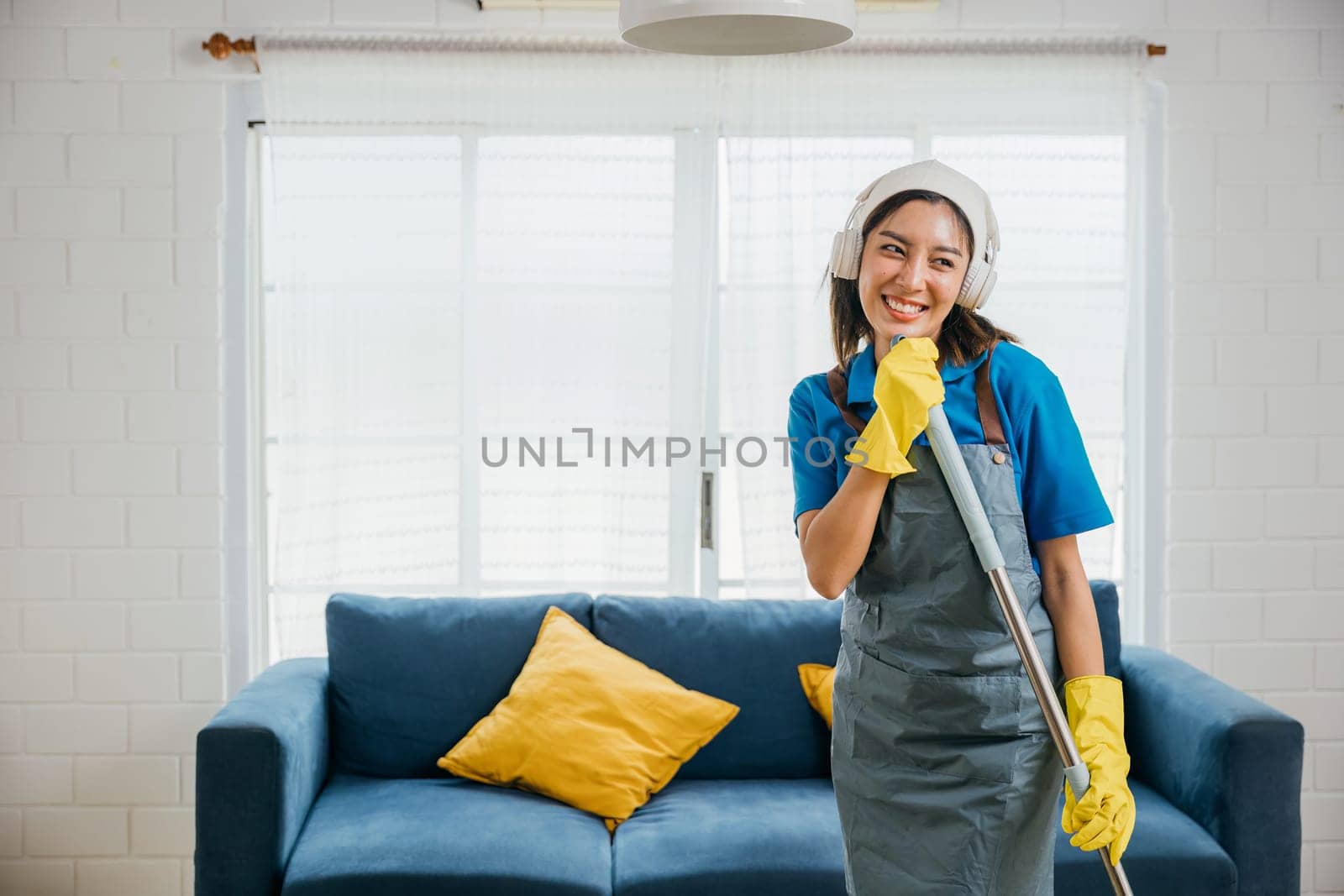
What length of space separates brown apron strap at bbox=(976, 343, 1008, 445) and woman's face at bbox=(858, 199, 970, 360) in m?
0.10

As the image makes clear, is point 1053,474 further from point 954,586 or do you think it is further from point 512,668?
point 512,668

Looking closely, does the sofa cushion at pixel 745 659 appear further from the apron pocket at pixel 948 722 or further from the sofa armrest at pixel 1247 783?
the apron pocket at pixel 948 722

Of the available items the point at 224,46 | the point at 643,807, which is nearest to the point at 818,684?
the point at 643,807

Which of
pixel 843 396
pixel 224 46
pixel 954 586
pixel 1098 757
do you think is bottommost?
pixel 1098 757

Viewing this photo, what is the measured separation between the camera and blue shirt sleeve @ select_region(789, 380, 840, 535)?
1779 millimetres

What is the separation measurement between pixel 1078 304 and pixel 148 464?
245 centimetres

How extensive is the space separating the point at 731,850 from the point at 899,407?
1244 millimetres

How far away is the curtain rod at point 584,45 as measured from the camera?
3.17 metres

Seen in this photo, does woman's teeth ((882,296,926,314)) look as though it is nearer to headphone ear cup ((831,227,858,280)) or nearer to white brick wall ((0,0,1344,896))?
headphone ear cup ((831,227,858,280))

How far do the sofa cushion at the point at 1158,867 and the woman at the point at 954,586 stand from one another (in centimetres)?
82

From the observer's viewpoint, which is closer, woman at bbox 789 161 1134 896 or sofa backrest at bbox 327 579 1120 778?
woman at bbox 789 161 1134 896

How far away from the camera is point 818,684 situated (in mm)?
2943

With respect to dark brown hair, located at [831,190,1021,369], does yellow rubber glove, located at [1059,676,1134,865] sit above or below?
below

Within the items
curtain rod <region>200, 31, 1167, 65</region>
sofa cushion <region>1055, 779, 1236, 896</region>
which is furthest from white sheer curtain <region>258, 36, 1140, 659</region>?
sofa cushion <region>1055, 779, 1236, 896</region>
